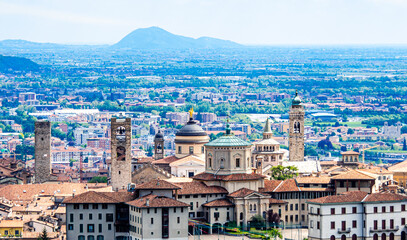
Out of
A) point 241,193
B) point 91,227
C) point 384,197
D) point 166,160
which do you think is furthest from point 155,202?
point 166,160

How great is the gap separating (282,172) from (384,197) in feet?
48.7

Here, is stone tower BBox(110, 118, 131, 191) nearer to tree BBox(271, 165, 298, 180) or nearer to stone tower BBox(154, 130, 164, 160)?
tree BBox(271, 165, 298, 180)

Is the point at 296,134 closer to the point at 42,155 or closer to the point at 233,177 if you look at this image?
the point at 42,155

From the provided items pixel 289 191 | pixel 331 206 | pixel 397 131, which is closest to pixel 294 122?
pixel 289 191

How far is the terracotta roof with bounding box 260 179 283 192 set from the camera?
70.1m

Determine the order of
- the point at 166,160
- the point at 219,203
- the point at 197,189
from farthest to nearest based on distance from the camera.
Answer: the point at 166,160 → the point at 197,189 → the point at 219,203

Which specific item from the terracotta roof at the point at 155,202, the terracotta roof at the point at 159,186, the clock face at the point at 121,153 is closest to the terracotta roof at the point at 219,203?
the terracotta roof at the point at 159,186

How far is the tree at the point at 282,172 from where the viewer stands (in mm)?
78312

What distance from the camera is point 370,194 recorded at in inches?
2594

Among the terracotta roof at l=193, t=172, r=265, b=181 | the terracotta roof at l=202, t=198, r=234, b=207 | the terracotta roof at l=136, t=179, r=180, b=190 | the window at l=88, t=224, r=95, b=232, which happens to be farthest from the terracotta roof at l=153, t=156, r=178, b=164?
the window at l=88, t=224, r=95, b=232

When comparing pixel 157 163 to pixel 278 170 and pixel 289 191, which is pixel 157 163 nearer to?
pixel 278 170

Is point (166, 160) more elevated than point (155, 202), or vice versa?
point (155, 202)

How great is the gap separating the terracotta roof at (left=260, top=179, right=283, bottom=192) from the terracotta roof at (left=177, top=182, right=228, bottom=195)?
253 centimetres

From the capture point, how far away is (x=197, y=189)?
6788 cm
